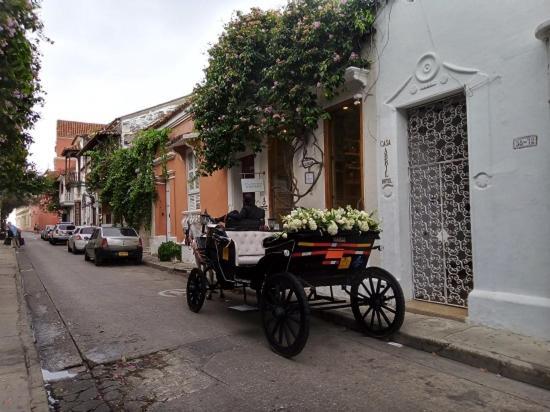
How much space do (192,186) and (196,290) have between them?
846 cm

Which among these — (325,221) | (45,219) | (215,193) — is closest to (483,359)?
(325,221)

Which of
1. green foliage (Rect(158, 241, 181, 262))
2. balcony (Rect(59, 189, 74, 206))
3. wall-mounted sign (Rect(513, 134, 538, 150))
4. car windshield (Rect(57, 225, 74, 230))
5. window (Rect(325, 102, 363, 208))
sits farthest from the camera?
balcony (Rect(59, 189, 74, 206))

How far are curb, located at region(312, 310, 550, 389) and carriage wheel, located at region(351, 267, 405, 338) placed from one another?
0.20 m

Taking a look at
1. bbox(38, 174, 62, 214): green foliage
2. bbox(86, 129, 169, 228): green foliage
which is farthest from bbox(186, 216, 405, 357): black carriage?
bbox(38, 174, 62, 214): green foliage

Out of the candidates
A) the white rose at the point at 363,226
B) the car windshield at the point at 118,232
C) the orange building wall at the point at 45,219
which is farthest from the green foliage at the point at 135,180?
the orange building wall at the point at 45,219

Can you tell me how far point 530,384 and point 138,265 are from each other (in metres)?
14.3

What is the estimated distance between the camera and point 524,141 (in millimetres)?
5535

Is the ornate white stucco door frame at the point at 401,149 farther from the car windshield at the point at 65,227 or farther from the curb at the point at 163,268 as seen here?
the car windshield at the point at 65,227

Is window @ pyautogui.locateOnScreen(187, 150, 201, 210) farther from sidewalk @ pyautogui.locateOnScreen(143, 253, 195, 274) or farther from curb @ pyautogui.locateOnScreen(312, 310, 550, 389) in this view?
curb @ pyautogui.locateOnScreen(312, 310, 550, 389)

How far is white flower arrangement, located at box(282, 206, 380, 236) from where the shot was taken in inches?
204

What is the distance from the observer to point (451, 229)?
6.81 metres

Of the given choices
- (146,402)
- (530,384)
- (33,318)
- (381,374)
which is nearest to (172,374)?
(146,402)

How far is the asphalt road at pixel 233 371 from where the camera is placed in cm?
398

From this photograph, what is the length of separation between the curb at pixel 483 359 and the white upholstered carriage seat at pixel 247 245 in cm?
182
